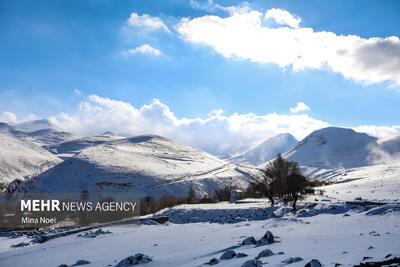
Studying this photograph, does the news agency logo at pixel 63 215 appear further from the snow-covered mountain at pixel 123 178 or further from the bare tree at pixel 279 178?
the snow-covered mountain at pixel 123 178

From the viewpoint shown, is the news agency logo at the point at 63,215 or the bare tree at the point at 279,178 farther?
the news agency logo at the point at 63,215

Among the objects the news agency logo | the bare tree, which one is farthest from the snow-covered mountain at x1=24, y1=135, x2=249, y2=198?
the bare tree

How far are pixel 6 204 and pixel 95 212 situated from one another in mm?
44053

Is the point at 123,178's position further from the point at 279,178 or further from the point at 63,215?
the point at 279,178

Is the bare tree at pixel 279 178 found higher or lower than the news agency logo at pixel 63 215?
higher

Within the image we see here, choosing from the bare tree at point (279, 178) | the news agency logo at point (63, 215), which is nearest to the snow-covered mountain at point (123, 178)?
the news agency logo at point (63, 215)

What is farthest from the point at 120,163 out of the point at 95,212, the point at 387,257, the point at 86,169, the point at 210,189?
the point at 387,257

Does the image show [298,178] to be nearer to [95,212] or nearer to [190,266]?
[190,266]

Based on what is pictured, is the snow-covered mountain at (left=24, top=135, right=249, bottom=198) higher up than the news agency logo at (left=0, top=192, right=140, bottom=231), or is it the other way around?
the snow-covered mountain at (left=24, top=135, right=249, bottom=198)

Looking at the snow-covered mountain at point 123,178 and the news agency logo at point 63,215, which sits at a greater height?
the snow-covered mountain at point 123,178

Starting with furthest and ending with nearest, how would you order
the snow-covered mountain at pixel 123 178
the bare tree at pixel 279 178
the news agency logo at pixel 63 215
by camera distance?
the snow-covered mountain at pixel 123 178
the news agency logo at pixel 63 215
the bare tree at pixel 279 178

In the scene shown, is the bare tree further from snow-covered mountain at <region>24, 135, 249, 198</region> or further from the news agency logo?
snow-covered mountain at <region>24, 135, 249, 198</region>

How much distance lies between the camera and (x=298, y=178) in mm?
51969

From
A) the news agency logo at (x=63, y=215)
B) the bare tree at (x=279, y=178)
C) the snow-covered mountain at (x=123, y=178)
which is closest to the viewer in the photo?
the bare tree at (x=279, y=178)
